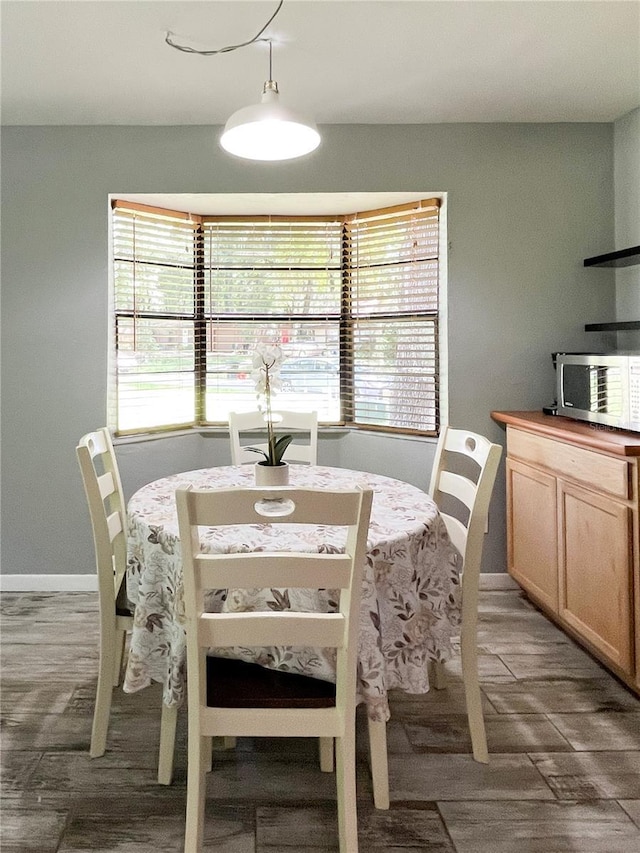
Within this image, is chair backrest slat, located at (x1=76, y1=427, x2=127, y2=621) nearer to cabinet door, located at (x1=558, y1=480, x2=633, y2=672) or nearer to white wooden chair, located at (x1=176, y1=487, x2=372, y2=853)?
white wooden chair, located at (x1=176, y1=487, x2=372, y2=853)

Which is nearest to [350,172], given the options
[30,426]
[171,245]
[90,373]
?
[171,245]

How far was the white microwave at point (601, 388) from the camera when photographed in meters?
2.46

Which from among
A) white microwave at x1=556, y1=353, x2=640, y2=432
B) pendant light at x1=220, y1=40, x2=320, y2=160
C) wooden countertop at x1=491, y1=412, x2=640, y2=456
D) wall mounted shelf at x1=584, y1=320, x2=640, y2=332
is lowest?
wooden countertop at x1=491, y1=412, x2=640, y2=456

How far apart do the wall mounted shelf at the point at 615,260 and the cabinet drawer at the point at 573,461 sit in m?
0.92

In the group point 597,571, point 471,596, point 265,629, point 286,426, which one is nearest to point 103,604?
point 265,629

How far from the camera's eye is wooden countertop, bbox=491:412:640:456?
224 centimetres

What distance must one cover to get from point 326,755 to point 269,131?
1974mm

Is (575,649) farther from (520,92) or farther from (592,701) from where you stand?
(520,92)

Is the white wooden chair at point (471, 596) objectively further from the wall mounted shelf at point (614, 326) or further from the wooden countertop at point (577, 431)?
the wall mounted shelf at point (614, 326)

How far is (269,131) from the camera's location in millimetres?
2135

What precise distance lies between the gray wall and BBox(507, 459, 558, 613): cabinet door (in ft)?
0.68

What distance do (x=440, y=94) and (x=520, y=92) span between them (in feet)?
1.21

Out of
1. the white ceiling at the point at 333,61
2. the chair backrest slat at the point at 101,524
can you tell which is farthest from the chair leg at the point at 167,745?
the white ceiling at the point at 333,61

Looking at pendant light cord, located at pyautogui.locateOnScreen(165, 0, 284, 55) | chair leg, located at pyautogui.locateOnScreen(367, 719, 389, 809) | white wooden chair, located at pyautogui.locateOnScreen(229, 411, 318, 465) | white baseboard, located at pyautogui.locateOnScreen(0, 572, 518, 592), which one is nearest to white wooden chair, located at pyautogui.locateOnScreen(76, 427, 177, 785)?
chair leg, located at pyautogui.locateOnScreen(367, 719, 389, 809)
